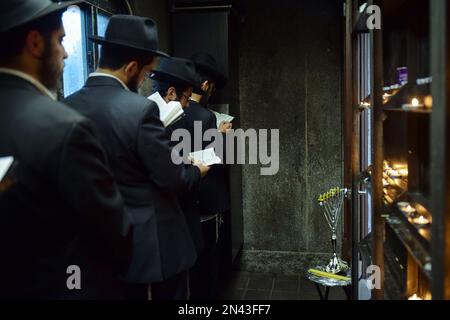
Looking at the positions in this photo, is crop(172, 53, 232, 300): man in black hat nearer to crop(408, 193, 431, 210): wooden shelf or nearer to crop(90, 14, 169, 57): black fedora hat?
crop(90, 14, 169, 57): black fedora hat

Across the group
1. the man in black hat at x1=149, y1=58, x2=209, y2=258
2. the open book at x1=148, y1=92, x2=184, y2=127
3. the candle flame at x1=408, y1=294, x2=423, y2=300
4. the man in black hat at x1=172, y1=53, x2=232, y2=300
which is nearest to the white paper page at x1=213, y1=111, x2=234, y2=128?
the man in black hat at x1=172, y1=53, x2=232, y2=300

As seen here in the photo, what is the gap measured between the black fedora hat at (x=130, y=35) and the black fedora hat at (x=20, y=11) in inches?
31.8

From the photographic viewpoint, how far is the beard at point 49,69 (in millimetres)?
1866

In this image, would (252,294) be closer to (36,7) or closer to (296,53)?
(296,53)

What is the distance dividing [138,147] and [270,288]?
3046mm

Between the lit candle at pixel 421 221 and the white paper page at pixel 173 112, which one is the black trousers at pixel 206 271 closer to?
the white paper page at pixel 173 112

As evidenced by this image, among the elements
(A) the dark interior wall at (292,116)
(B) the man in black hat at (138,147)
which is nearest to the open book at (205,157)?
(B) the man in black hat at (138,147)

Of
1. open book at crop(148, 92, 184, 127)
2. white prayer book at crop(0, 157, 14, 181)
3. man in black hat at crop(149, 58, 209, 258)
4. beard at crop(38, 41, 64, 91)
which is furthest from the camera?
man in black hat at crop(149, 58, 209, 258)

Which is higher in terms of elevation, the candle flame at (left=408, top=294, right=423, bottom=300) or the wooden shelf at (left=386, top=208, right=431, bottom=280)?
the wooden shelf at (left=386, top=208, right=431, bottom=280)

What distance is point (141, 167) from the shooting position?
2.69 m

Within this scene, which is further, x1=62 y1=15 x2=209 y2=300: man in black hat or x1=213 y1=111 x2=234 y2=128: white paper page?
x1=213 y1=111 x2=234 y2=128: white paper page

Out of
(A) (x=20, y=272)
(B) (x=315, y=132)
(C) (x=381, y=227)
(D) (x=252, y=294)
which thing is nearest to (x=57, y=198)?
(A) (x=20, y=272)

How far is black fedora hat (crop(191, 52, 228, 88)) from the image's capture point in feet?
14.6

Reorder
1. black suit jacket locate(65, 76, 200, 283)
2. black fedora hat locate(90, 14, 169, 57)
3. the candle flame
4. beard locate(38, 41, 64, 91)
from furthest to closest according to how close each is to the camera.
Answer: black fedora hat locate(90, 14, 169, 57) → black suit jacket locate(65, 76, 200, 283) → the candle flame → beard locate(38, 41, 64, 91)
